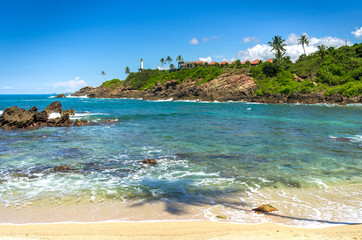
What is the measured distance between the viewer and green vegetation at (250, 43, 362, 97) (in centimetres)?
8150

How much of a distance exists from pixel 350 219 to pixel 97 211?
321 inches

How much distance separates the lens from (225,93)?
10175 cm

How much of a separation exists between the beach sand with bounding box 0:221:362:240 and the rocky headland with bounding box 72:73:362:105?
70863 mm

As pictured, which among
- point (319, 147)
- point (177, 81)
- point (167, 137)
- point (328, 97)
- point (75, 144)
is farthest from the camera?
point (177, 81)

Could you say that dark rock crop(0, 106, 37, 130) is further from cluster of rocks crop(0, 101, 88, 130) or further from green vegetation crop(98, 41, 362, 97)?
green vegetation crop(98, 41, 362, 97)

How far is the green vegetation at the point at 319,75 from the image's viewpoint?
81500 mm

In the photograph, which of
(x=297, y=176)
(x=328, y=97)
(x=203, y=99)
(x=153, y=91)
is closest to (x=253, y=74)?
(x=203, y=99)

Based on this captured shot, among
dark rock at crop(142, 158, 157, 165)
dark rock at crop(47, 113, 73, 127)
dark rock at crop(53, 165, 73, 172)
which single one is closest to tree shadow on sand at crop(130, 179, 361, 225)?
dark rock at crop(142, 158, 157, 165)

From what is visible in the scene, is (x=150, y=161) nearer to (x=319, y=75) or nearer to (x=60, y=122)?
(x=60, y=122)

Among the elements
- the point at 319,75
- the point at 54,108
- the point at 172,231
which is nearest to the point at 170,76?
the point at 319,75

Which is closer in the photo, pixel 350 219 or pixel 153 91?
pixel 350 219

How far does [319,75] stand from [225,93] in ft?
113

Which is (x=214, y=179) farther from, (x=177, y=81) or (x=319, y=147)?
(x=177, y=81)

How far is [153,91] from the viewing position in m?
136
